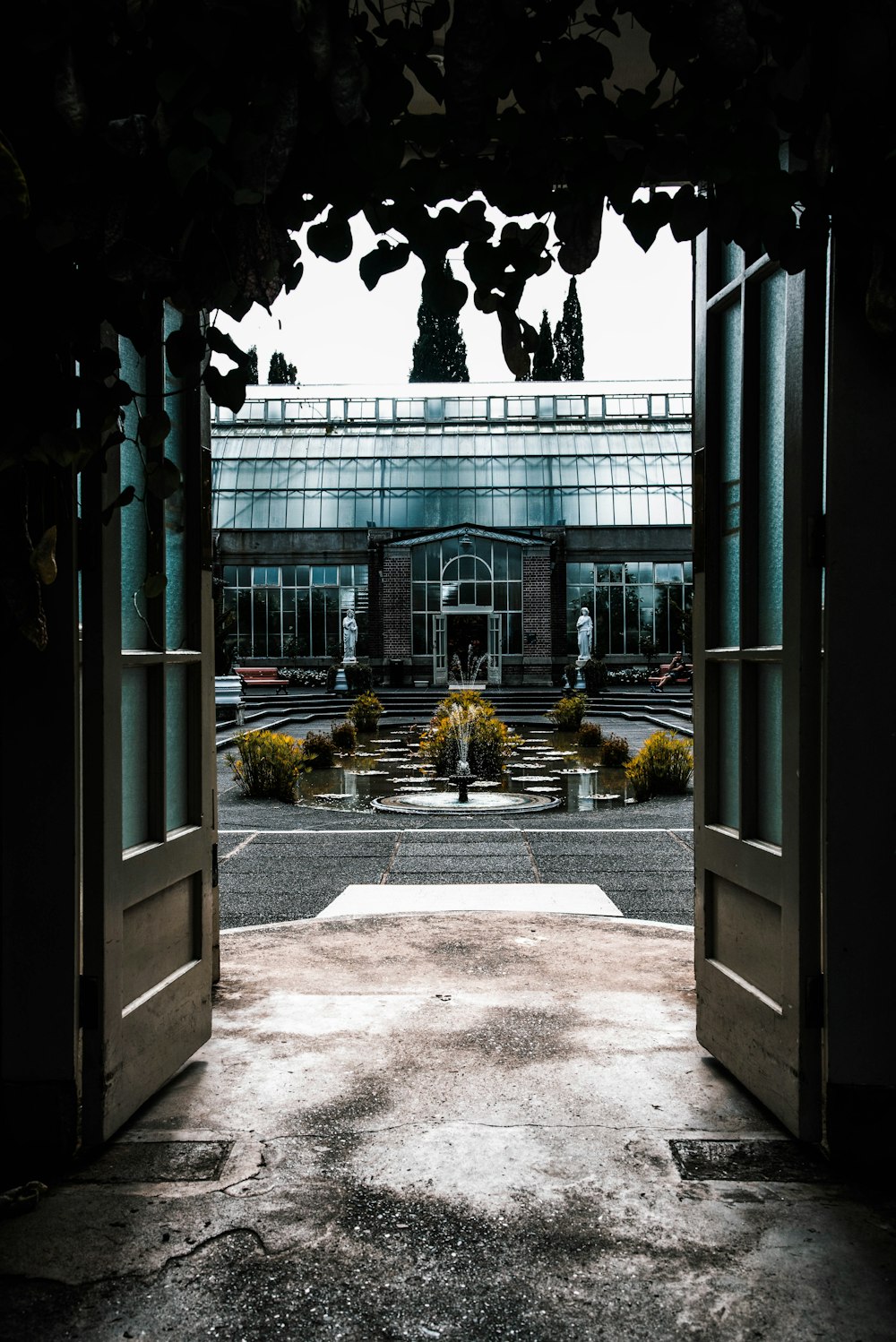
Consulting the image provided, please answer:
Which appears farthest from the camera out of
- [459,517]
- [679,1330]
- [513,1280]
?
[459,517]

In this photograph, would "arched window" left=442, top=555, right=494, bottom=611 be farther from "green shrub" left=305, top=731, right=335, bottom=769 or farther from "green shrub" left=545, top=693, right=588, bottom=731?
"green shrub" left=305, top=731, right=335, bottom=769

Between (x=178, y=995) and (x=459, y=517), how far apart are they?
113 feet

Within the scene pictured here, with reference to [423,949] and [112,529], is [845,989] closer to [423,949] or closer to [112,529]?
[112,529]

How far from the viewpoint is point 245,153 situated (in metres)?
2.00

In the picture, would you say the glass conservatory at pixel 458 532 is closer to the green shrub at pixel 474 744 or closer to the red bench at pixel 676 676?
the red bench at pixel 676 676

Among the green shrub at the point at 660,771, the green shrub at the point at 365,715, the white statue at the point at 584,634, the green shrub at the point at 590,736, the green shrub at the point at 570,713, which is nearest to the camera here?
the green shrub at the point at 660,771

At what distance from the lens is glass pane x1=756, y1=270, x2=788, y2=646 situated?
3.21 m

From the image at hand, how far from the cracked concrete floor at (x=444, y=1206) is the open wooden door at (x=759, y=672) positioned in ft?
1.06

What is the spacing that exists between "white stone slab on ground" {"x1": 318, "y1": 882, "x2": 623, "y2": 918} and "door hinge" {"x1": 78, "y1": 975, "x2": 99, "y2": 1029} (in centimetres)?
304

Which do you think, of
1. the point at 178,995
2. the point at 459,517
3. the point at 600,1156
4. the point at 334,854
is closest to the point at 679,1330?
the point at 600,1156

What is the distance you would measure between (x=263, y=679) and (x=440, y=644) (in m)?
5.81

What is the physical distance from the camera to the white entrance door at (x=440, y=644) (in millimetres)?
35906

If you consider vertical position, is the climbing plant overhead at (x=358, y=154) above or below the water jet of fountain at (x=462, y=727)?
above

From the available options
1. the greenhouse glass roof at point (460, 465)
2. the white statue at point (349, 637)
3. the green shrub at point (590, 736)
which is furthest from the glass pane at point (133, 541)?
the greenhouse glass roof at point (460, 465)
